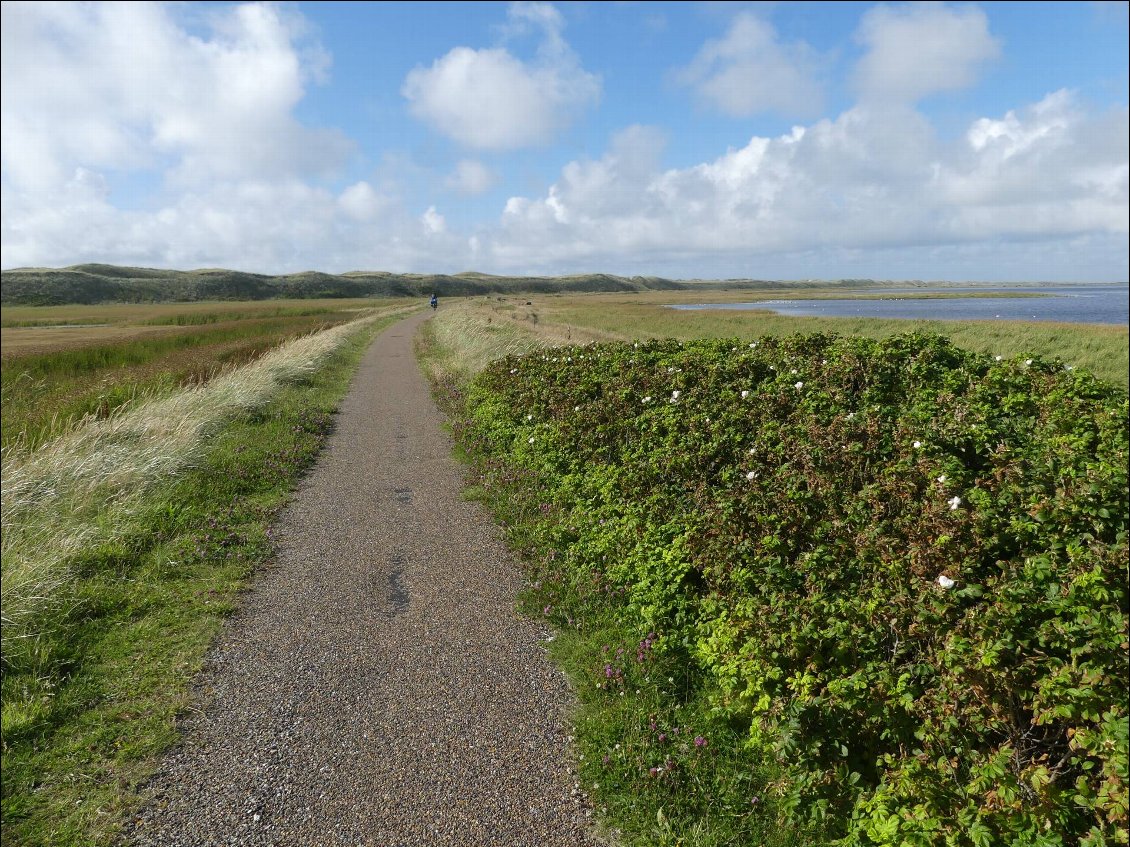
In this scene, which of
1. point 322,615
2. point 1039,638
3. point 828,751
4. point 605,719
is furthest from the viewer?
point 322,615

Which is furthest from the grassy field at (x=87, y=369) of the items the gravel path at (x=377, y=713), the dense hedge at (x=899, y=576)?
the dense hedge at (x=899, y=576)

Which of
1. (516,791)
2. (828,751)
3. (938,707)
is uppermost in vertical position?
(938,707)

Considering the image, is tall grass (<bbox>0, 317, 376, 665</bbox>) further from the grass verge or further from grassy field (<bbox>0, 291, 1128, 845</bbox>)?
the grass verge

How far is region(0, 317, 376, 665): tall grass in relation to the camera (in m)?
5.21

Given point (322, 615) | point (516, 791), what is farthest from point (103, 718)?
point (516, 791)

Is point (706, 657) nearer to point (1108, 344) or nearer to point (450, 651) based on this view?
point (450, 651)

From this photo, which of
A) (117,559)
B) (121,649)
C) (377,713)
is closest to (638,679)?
(377,713)

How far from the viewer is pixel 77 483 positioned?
7945 mm

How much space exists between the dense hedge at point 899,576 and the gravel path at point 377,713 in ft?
3.39

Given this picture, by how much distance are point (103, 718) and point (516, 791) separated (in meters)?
2.73

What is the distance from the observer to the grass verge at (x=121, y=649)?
11.1ft

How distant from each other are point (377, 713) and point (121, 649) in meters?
2.29

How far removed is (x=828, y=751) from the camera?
3.29 meters

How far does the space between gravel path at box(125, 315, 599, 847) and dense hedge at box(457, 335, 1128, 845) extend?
1.03m
